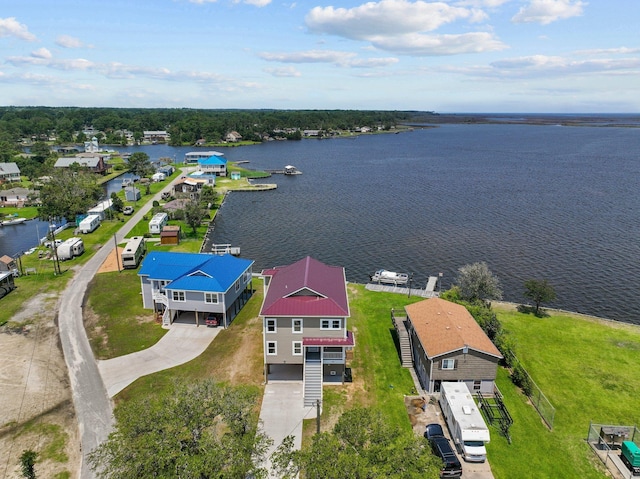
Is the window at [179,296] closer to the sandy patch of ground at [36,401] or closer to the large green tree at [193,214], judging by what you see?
the sandy patch of ground at [36,401]

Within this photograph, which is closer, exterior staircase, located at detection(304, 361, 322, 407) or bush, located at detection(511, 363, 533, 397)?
exterior staircase, located at detection(304, 361, 322, 407)

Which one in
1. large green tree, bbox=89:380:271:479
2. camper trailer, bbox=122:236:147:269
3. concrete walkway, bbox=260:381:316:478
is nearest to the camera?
large green tree, bbox=89:380:271:479

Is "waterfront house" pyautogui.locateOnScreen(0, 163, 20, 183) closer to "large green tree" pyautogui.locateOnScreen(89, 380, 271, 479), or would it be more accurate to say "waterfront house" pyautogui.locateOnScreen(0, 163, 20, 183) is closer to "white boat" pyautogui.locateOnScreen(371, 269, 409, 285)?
"white boat" pyautogui.locateOnScreen(371, 269, 409, 285)

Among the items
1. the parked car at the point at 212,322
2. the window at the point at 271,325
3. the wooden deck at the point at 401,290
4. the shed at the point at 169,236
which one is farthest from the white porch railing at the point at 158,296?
the shed at the point at 169,236

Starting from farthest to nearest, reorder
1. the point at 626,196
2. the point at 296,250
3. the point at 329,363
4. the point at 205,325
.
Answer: the point at 626,196, the point at 296,250, the point at 205,325, the point at 329,363

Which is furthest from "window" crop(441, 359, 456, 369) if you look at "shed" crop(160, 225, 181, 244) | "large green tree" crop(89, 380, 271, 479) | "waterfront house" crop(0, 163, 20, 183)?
"waterfront house" crop(0, 163, 20, 183)

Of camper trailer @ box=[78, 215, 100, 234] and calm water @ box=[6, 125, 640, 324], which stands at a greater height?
camper trailer @ box=[78, 215, 100, 234]

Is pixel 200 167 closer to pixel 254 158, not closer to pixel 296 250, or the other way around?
pixel 254 158

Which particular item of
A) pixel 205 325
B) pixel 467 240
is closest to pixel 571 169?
pixel 467 240
